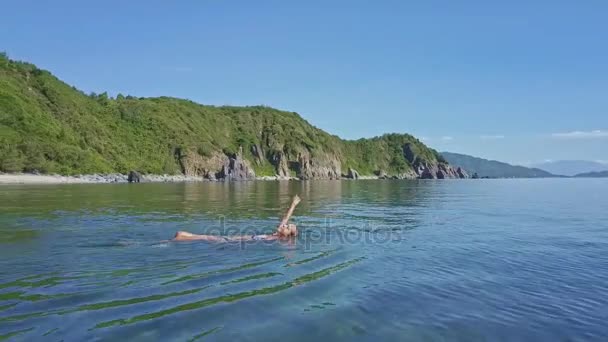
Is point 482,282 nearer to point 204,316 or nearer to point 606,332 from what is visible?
point 606,332

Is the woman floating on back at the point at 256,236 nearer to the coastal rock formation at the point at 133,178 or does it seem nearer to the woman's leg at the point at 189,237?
the woman's leg at the point at 189,237

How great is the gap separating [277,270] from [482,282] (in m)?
6.26

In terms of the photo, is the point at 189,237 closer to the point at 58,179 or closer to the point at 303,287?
the point at 303,287

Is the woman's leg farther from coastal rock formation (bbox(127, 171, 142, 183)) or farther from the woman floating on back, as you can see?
coastal rock formation (bbox(127, 171, 142, 183))

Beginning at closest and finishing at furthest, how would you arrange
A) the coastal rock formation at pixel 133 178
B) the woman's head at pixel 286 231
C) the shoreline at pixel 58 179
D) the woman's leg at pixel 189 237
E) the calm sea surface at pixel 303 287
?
the calm sea surface at pixel 303 287 < the woman's leg at pixel 189 237 < the woman's head at pixel 286 231 < the shoreline at pixel 58 179 < the coastal rock formation at pixel 133 178

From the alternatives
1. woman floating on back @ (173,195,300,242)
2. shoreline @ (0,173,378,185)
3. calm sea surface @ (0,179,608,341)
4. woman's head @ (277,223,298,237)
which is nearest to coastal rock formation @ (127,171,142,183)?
shoreline @ (0,173,378,185)

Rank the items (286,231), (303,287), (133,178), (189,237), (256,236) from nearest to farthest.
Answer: (303,287) → (189,237) → (256,236) → (286,231) → (133,178)

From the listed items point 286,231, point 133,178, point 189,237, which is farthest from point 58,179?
point 286,231

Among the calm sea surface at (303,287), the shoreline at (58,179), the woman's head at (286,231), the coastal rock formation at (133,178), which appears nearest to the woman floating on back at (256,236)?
the woman's head at (286,231)

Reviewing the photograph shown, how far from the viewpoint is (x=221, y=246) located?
1930 cm

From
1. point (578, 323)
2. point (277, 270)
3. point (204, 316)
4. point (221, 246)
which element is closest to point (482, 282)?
point (578, 323)

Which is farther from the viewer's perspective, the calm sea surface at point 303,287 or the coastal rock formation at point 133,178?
the coastal rock formation at point 133,178

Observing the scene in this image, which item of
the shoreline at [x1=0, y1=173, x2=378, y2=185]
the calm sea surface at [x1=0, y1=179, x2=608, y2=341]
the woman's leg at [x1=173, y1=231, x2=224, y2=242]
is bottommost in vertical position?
the calm sea surface at [x1=0, y1=179, x2=608, y2=341]

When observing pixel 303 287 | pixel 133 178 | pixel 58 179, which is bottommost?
pixel 303 287
